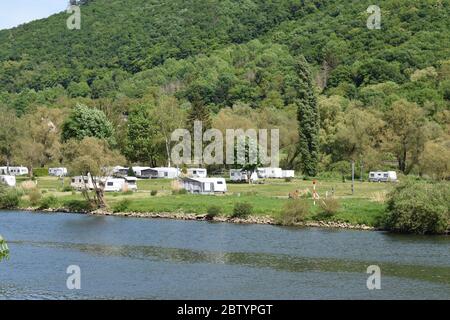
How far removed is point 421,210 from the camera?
2098 inches

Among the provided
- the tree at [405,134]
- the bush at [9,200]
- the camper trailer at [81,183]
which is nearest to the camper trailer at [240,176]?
the tree at [405,134]

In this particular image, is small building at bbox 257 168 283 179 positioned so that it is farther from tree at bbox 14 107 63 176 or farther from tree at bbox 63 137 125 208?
tree at bbox 63 137 125 208

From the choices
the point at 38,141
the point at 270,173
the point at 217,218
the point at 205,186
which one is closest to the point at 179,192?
the point at 205,186

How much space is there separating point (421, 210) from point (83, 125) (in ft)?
190

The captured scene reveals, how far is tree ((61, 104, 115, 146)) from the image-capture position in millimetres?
101562

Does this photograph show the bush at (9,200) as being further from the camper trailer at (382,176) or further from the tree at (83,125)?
the camper trailer at (382,176)

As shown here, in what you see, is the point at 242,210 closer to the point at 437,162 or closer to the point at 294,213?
the point at 294,213

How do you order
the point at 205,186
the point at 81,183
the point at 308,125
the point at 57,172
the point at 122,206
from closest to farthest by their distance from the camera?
the point at 122,206
the point at 205,186
the point at 81,183
the point at 308,125
the point at 57,172

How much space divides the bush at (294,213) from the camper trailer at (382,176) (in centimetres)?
3072

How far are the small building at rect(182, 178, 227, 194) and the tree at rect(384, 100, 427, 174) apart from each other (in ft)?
86.9

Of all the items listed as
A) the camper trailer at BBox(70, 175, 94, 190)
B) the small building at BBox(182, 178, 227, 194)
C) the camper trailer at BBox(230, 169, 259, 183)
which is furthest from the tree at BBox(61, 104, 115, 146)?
the small building at BBox(182, 178, 227, 194)
